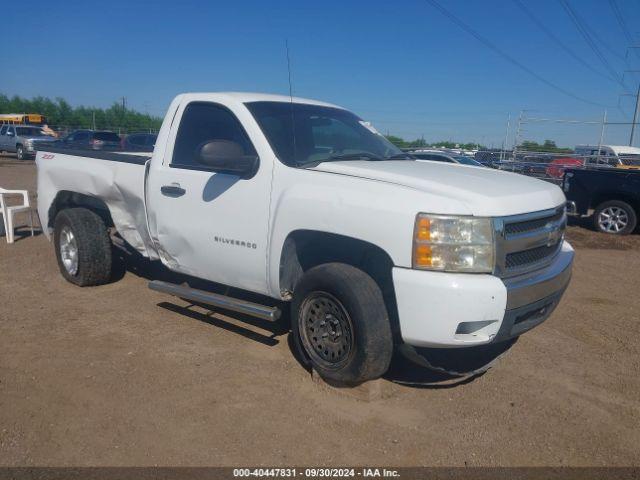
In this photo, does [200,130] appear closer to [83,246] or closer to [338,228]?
[338,228]

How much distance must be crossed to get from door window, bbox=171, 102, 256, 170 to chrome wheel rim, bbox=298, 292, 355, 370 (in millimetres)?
1451

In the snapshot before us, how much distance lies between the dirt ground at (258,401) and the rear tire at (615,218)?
588 centimetres

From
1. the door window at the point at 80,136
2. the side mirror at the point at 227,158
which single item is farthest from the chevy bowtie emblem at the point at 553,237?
the door window at the point at 80,136

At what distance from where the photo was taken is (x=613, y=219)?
10.6m

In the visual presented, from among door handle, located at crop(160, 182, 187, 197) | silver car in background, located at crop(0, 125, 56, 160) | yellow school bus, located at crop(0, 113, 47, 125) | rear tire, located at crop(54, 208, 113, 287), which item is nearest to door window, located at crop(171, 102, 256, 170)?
door handle, located at crop(160, 182, 187, 197)

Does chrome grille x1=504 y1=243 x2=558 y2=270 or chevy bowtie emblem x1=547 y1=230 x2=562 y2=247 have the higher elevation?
chevy bowtie emblem x1=547 y1=230 x2=562 y2=247

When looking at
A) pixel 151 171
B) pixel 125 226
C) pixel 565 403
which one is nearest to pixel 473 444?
pixel 565 403

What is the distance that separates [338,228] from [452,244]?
728 mm

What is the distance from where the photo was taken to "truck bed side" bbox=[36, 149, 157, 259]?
501 cm

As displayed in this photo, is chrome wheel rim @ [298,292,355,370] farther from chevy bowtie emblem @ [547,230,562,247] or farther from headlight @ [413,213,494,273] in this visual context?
chevy bowtie emblem @ [547,230,562,247]

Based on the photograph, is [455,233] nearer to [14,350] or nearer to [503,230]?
[503,230]

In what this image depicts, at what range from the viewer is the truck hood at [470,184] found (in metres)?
3.28

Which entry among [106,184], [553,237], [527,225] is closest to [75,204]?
[106,184]

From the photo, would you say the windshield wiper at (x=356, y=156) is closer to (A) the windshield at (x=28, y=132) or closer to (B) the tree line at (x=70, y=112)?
(A) the windshield at (x=28, y=132)
